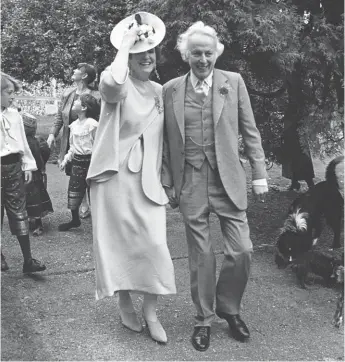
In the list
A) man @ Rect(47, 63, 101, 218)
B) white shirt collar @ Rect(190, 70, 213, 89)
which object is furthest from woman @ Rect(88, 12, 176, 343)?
man @ Rect(47, 63, 101, 218)

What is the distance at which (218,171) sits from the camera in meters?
4.01

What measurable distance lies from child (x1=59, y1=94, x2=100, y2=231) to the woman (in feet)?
8.99

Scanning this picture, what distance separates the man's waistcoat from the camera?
13.1 feet

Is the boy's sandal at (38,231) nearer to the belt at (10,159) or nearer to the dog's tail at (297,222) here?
the belt at (10,159)

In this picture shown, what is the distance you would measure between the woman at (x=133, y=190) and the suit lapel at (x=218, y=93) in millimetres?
351

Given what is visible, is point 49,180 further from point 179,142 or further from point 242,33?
point 179,142

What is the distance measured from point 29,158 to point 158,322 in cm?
198

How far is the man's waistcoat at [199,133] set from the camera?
4.00m

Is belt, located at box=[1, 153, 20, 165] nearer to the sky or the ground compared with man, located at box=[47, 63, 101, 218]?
nearer to the ground

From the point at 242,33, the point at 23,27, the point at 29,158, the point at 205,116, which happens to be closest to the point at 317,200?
the point at 242,33

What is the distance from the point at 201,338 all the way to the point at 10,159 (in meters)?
2.20

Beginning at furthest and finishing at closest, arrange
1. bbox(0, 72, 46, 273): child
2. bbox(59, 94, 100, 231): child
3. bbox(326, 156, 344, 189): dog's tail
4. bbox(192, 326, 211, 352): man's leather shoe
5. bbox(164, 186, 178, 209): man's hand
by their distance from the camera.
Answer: bbox(59, 94, 100, 231): child, bbox(326, 156, 344, 189): dog's tail, bbox(0, 72, 46, 273): child, bbox(164, 186, 178, 209): man's hand, bbox(192, 326, 211, 352): man's leather shoe

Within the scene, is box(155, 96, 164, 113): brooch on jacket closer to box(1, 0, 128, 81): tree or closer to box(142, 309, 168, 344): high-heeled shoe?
box(142, 309, 168, 344): high-heeled shoe

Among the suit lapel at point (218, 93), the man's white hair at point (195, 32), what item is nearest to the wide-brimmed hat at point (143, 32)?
the man's white hair at point (195, 32)
